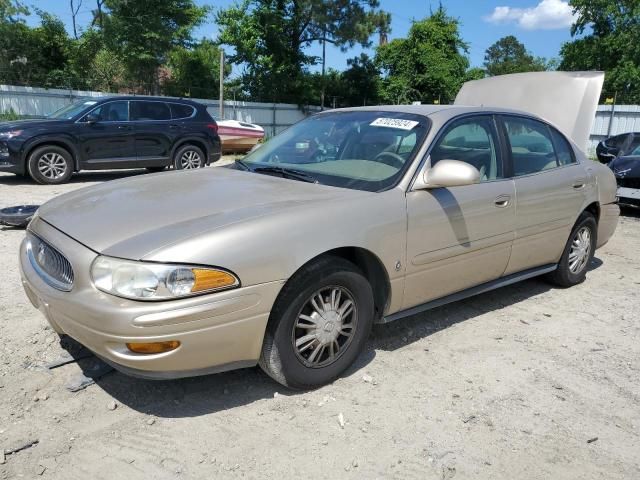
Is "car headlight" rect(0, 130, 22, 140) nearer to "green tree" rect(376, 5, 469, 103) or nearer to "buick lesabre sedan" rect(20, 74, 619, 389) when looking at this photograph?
"buick lesabre sedan" rect(20, 74, 619, 389)

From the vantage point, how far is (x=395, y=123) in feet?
12.2

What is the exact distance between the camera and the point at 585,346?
384 cm

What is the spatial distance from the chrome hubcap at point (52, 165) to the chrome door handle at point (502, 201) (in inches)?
338

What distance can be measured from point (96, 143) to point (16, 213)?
435 centimetres

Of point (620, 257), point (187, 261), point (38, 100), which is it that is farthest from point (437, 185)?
point (38, 100)

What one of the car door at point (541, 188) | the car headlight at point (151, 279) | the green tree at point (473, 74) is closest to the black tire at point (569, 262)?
the car door at point (541, 188)

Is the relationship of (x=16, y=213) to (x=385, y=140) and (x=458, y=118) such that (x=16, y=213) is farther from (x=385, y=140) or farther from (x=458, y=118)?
(x=458, y=118)

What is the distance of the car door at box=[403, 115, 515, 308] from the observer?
11.0 ft

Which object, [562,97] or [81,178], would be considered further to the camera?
[81,178]

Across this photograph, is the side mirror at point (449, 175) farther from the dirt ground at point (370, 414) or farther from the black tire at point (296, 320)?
the dirt ground at point (370, 414)

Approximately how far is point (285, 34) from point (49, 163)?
23446 millimetres

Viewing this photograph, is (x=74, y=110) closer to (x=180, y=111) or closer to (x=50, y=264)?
(x=180, y=111)

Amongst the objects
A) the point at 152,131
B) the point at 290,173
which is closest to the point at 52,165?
the point at 152,131

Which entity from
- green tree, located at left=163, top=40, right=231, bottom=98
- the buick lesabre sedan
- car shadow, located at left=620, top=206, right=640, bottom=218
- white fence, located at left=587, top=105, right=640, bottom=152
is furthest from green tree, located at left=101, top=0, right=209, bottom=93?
the buick lesabre sedan
